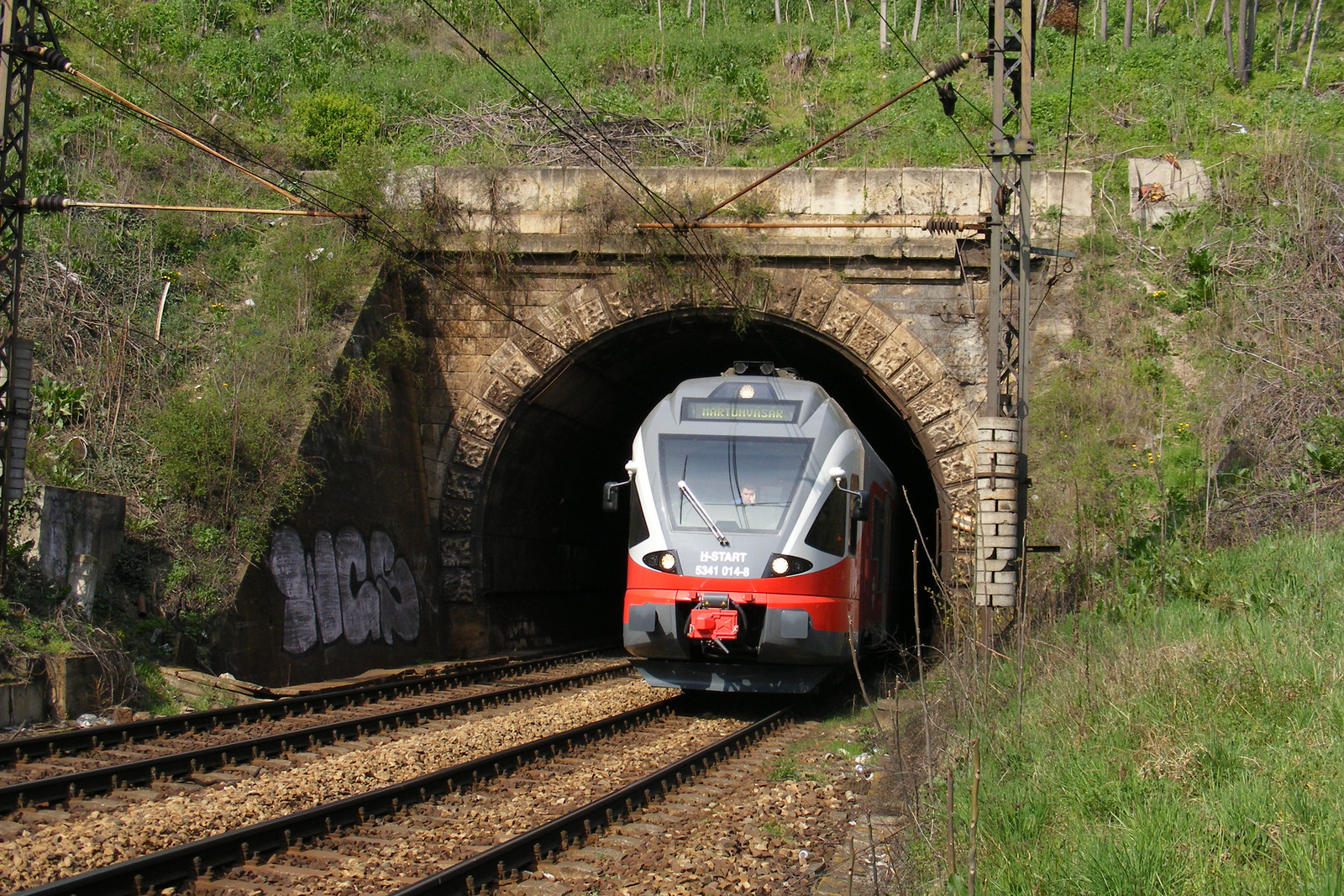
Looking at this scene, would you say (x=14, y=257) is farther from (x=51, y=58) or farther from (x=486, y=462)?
(x=486, y=462)

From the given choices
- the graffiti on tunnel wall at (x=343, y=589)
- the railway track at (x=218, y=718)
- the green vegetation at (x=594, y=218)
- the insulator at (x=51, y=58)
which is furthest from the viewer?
the graffiti on tunnel wall at (x=343, y=589)

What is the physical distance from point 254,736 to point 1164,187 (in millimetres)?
14713

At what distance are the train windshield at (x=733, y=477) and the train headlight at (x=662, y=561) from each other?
311mm

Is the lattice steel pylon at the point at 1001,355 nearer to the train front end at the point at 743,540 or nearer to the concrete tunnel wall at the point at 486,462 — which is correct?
the train front end at the point at 743,540

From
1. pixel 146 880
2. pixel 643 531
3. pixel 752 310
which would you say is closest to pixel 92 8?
pixel 752 310

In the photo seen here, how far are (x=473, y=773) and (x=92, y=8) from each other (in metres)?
24.8

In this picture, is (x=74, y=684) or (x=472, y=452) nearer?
(x=74, y=684)

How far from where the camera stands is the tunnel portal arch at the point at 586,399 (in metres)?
16.3

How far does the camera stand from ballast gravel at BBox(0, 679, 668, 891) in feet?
18.5

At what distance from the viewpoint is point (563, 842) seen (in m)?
6.47

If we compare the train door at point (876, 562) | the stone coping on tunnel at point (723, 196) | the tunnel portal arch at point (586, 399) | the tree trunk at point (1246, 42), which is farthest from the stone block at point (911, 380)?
the tree trunk at point (1246, 42)

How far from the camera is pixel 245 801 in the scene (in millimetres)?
6996

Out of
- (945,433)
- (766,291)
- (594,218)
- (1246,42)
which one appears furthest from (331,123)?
(1246,42)

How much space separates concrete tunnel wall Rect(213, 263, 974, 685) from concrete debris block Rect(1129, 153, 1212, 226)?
4.11 meters
